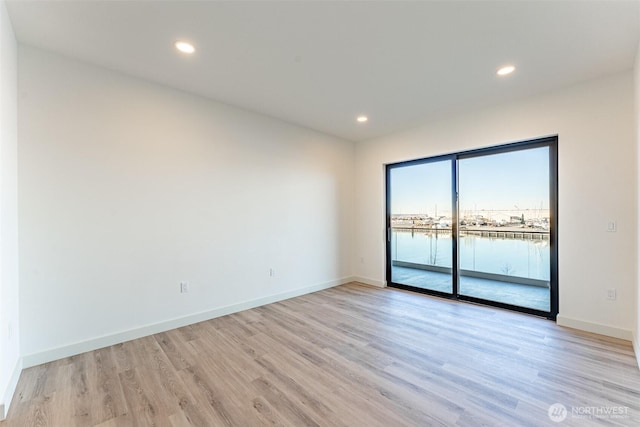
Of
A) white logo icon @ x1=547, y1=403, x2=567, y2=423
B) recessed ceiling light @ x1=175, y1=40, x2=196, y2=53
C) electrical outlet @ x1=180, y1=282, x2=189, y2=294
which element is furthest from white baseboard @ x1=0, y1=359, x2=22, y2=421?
white logo icon @ x1=547, y1=403, x2=567, y2=423

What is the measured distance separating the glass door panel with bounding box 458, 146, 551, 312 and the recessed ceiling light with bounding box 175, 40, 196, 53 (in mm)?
3719

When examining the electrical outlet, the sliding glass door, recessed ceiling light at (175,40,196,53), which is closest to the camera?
recessed ceiling light at (175,40,196,53)

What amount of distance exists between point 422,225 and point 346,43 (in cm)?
324

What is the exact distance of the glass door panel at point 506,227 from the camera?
11.3ft

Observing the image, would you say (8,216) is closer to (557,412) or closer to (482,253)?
(557,412)

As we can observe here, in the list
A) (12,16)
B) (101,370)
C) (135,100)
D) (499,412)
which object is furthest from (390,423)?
(12,16)

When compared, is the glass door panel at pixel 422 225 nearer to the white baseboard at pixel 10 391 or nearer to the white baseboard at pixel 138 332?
the white baseboard at pixel 138 332

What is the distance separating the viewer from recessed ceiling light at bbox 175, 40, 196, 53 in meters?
2.32

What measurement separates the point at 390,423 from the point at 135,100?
3627 millimetres

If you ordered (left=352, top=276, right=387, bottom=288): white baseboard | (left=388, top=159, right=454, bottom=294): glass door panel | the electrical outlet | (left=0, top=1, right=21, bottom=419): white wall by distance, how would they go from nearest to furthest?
(left=0, top=1, right=21, bottom=419): white wall, the electrical outlet, (left=388, top=159, right=454, bottom=294): glass door panel, (left=352, top=276, right=387, bottom=288): white baseboard

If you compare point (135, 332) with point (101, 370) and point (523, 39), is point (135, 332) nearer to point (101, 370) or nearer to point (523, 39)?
point (101, 370)

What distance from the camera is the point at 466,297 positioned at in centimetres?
401

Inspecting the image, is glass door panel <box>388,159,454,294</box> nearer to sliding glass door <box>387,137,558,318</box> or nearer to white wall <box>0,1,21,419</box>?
sliding glass door <box>387,137,558,318</box>

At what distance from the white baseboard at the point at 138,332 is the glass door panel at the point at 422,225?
2.04m
